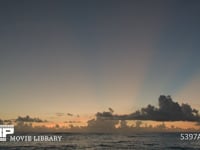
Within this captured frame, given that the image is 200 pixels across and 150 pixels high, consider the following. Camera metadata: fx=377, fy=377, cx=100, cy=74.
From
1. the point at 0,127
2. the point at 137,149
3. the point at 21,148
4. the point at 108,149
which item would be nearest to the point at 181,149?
the point at 137,149

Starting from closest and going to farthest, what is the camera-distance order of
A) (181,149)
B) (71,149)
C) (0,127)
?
(0,127) → (71,149) → (181,149)

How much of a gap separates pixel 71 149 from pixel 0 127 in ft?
54.2

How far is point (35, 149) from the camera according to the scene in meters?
46.9

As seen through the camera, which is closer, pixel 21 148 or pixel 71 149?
pixel 21 148

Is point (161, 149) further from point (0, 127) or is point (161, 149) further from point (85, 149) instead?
point (0, 127)

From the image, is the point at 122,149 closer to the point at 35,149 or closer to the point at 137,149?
the point at 137,149

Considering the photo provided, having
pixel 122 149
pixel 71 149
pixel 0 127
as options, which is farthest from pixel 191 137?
pixel 0 127

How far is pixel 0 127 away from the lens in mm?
37250

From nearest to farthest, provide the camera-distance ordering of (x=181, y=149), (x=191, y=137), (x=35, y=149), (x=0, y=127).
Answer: (x=0, y=127) → (x=35, y=149) → (x=181, y=149) → (x=191, y=137)

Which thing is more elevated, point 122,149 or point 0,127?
point 0,127

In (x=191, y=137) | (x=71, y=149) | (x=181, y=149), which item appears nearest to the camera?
(x=71, y=149)

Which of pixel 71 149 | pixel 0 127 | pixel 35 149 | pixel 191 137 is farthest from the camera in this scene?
pixel 191 137

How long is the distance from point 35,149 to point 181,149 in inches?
868

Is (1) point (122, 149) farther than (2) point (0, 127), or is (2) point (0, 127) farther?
(1) point (122, 149)
